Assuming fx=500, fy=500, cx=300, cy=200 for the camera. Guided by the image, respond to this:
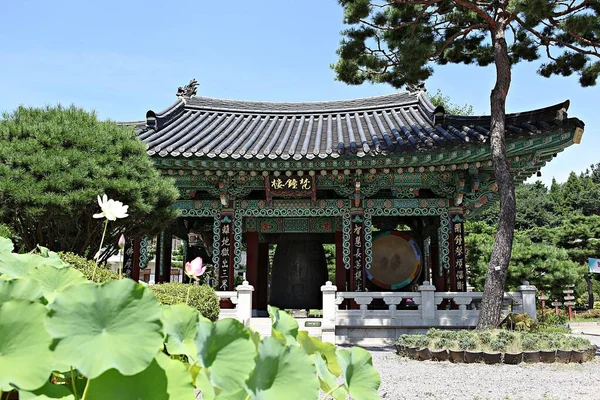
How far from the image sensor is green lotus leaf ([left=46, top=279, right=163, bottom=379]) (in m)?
0.82

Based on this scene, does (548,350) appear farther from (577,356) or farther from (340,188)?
(340,188)

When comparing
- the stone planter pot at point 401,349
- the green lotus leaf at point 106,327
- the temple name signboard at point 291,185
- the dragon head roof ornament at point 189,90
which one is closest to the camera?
the green lotus leaf at point 106,327

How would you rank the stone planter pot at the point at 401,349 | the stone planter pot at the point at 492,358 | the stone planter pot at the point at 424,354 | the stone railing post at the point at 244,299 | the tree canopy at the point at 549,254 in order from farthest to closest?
1. the tree canopy at the point at 549,254
2. the stone railing post at the point at 244,299
3. the stone planter pot at the point at 401,349
4. the stone planter pot at the point at 424,354
5. the stone planter pot at the point at 492,358

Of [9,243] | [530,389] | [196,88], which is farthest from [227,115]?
[9,243]

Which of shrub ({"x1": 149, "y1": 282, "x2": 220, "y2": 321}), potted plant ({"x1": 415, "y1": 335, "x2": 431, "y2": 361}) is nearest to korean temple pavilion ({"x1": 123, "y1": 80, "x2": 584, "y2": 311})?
potted plant ({"x1": 415, "y1": 335, "x2": 431, "y2": 361})

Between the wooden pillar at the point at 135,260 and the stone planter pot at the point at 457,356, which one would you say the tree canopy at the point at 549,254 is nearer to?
the stone planter pot at the point at 457,356

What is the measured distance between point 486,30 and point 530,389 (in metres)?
8.29

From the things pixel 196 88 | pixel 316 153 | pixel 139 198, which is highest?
pixel 196 88

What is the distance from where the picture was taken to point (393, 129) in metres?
12.6

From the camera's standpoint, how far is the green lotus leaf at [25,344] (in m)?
0.84

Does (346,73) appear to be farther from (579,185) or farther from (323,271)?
(579,185)

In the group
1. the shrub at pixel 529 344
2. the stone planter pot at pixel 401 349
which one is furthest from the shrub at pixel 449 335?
the shrub at pixel 529 344

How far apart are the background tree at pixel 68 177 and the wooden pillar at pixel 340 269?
16.5 ft

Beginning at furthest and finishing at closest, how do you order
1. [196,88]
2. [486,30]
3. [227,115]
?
[196,88] → [227,115] → [486,30]
